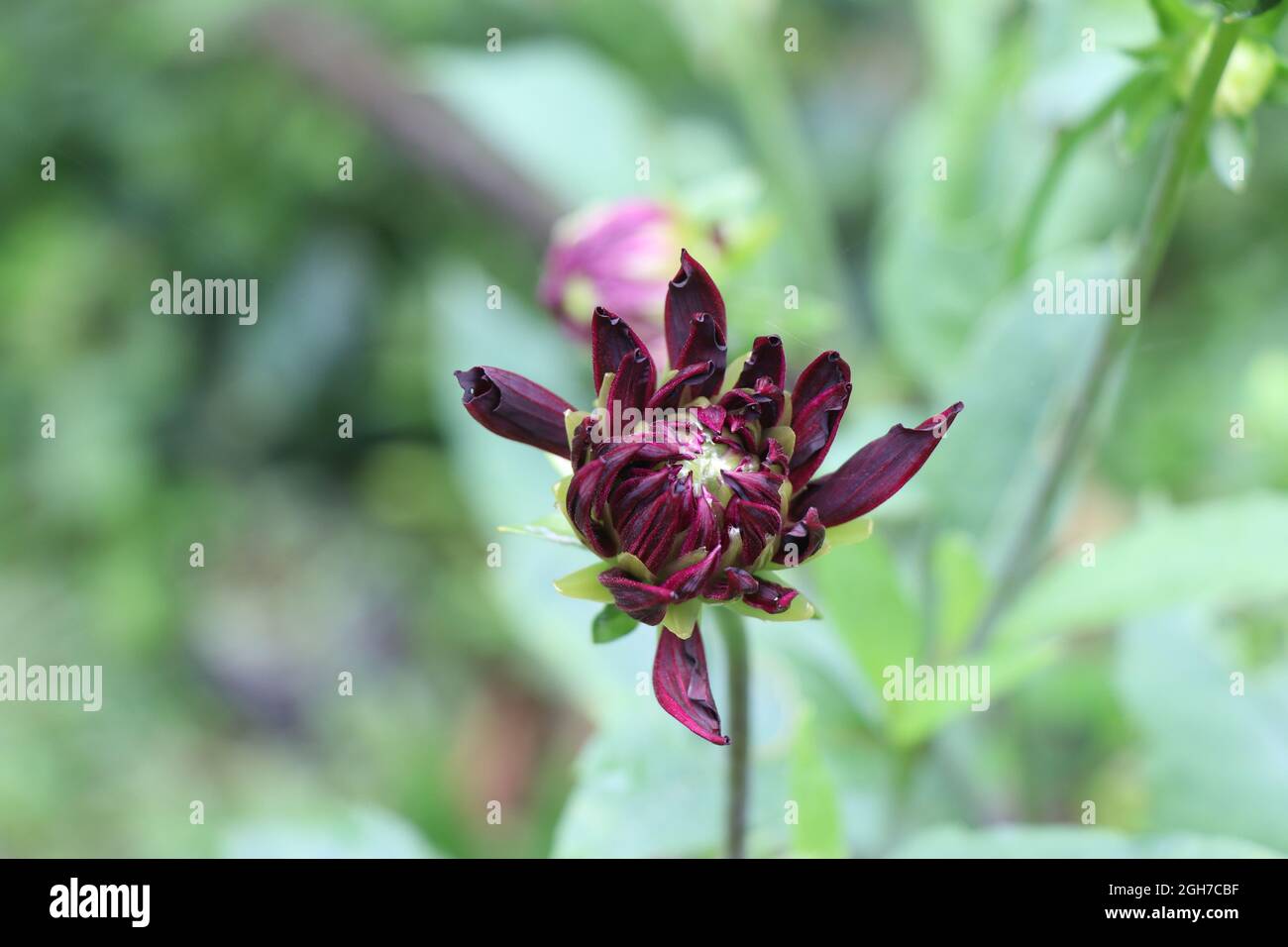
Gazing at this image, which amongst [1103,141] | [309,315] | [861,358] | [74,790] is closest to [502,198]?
[309,315]

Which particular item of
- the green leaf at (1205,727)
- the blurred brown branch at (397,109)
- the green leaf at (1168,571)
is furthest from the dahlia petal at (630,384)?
the blurred brown branch at (397,109)

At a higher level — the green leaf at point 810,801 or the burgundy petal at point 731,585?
the burgundy petal at point 731,585

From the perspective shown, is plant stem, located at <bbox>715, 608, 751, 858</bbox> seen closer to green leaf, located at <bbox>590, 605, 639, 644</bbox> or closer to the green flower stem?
green leaf, located at <bbox>590, 605, 639, 644</bbox>

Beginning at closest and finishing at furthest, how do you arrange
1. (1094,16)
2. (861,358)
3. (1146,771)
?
(1146,771) < (1094,16) < (861,358)

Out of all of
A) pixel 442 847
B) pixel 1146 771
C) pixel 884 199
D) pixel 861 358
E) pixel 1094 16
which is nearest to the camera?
pixel 1146 771

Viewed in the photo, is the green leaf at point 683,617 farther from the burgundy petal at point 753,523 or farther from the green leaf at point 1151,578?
the green leaf at point 1151,578

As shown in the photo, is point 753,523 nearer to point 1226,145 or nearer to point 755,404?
point 755,404

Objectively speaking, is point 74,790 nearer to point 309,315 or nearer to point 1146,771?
point 309,315
